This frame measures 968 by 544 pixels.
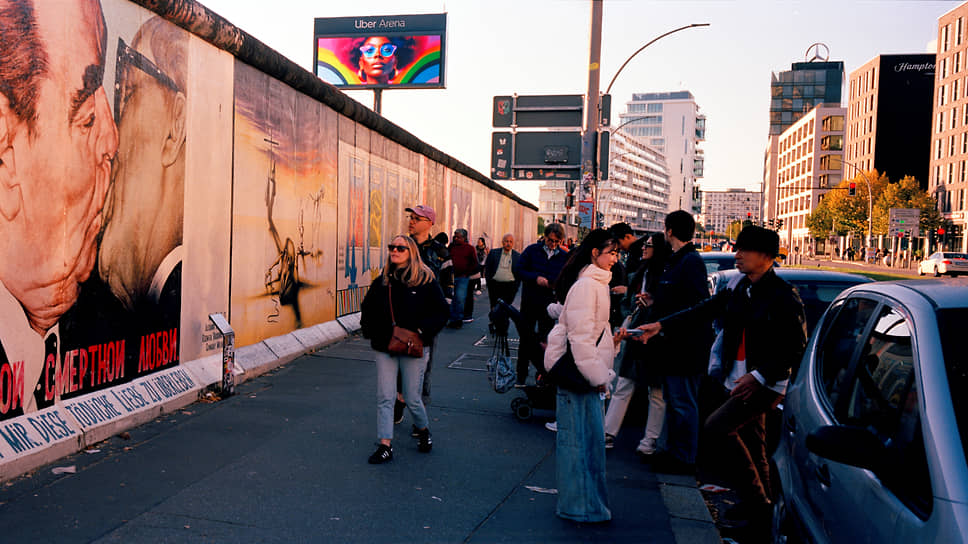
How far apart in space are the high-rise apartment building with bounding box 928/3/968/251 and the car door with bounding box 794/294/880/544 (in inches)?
3072

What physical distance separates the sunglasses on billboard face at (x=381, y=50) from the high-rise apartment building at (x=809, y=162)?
86132 millimetres

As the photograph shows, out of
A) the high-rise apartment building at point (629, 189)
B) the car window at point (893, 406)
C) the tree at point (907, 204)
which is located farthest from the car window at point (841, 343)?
the high-rise apartment building at point (629, 189)

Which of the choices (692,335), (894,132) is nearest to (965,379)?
(692,335)

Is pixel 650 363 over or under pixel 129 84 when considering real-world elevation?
under

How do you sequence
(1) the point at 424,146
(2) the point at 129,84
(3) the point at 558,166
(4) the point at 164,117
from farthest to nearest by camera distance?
1. (3) the point at 558,166
2. (1) the point at 424,146
3. (4) the point at 164,117
4. (2) the point at 129,84

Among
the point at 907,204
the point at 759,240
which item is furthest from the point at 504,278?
the point at 907,204

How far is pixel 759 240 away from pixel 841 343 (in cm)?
130

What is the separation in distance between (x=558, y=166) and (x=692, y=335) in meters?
15.7

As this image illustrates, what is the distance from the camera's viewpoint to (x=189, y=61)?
723 centimetres

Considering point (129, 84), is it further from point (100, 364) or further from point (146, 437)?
point (146, 437)

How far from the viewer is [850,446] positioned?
2400 millimetres

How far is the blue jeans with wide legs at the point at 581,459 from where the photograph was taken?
14.7 feet

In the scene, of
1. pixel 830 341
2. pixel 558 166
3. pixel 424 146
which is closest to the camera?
pixel 830 341

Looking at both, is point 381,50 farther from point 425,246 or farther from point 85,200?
point 85,200
